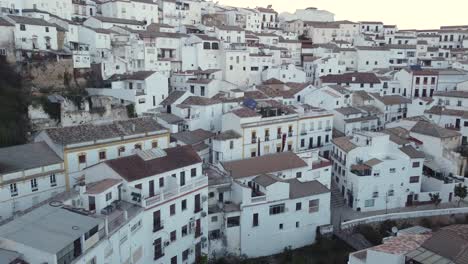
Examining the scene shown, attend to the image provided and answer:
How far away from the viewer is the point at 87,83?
4031 cm

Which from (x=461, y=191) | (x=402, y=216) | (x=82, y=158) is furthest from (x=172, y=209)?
(x=461, y=191)

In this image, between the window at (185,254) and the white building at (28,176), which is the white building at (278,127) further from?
the white building at (28,176)

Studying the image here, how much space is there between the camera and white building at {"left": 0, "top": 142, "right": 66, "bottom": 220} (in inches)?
870

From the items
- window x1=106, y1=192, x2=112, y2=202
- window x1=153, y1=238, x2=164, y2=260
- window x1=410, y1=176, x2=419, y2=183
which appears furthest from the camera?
window x1=410, y1=176, x2=419, y2=183

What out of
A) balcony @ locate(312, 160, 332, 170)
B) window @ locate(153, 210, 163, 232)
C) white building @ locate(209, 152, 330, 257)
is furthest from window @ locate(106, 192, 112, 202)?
balcony @ locate(312, 160, 332, 170)

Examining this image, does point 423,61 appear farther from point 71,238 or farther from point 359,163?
point 71,238

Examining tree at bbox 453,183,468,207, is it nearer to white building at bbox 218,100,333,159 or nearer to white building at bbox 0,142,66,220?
white building at bbox 218,100,333,159

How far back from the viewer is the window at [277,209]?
27625 millimetres

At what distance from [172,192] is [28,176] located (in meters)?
8.02

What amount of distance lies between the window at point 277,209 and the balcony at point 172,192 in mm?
5127

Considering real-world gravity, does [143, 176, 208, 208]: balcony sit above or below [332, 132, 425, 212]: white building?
above

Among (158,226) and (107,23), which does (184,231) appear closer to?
(158,226)

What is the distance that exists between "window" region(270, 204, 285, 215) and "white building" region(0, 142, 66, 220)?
13203mm

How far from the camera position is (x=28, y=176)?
904 inches
